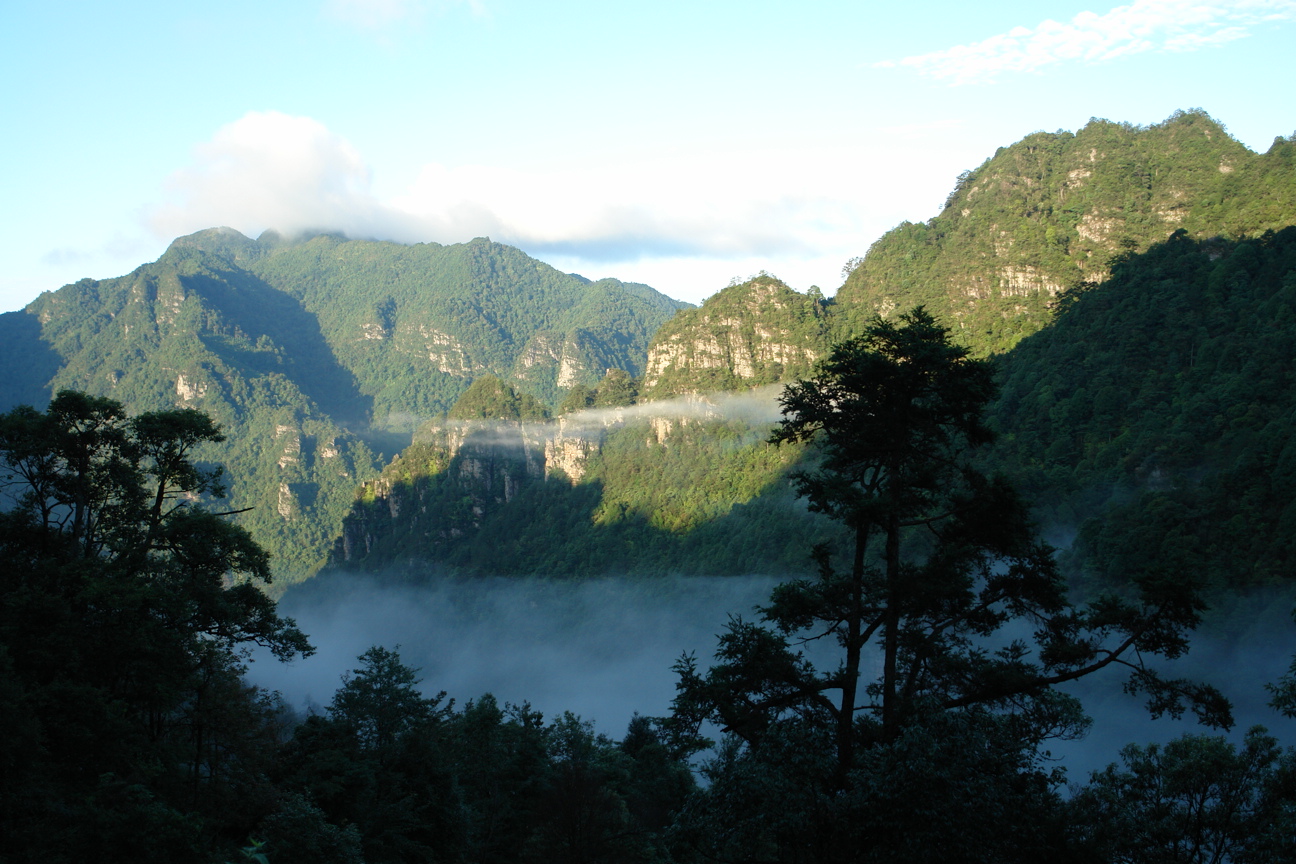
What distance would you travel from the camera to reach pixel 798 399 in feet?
43.5

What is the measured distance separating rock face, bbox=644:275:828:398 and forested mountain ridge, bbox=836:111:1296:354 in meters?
7.06

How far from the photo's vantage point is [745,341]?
124688 millimetres

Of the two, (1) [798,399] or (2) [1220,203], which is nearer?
(1) [798,399]

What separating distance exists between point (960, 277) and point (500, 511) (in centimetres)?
8024

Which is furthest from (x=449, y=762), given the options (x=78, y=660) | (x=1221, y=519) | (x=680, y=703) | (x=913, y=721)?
(x=1221, y=519)

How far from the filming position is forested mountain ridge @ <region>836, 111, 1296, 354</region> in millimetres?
88938

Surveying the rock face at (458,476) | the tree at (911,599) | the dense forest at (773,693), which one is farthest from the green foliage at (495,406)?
the tree at (911,599)

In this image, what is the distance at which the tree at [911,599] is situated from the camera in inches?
487

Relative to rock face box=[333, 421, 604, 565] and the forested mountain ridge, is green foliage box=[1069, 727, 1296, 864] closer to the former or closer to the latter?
the forested mountain ridge

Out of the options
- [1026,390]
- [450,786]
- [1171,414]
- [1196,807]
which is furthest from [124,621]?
[1026,390]

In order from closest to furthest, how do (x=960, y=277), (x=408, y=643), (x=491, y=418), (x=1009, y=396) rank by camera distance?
1. (x=1009, y=396)
2. (x=960, y=277)
3. (x=408, y=643)
4. (x=491, y=418)

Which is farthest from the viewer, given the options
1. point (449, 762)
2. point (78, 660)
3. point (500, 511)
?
point (500, 511)

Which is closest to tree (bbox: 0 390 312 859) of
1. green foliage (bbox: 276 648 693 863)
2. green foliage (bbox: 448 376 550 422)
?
green foliage (bbox: 276 648 693 863)

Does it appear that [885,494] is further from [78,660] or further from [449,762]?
[449,762]
